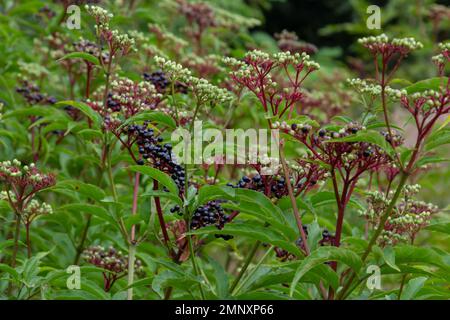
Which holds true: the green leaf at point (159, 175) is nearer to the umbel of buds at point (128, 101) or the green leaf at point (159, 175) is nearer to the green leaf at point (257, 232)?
the green leaf at point (257, 232)

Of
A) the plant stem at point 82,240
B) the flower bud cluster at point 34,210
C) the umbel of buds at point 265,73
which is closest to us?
the umbel of buds at point 265,73

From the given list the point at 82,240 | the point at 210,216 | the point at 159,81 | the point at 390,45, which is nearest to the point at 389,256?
the point at 210,216

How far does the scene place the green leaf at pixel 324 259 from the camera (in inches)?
92.8

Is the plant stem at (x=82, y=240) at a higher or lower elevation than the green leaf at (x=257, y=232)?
lower

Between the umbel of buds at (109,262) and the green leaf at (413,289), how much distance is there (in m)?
1.37

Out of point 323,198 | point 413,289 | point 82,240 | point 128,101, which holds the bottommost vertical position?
point 413,289

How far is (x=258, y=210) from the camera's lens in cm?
279

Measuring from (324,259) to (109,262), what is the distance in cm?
140

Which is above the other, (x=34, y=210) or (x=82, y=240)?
(x=34, y=210)

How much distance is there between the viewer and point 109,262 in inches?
137

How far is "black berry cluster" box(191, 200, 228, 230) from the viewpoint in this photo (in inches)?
110

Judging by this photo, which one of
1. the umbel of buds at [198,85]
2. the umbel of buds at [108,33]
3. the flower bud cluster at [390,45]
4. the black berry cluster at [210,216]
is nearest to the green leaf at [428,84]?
the flower bud cluster at [390,45]

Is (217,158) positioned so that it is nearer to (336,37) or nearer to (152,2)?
(152,2)

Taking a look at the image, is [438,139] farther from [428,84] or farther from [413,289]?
[413,289]
